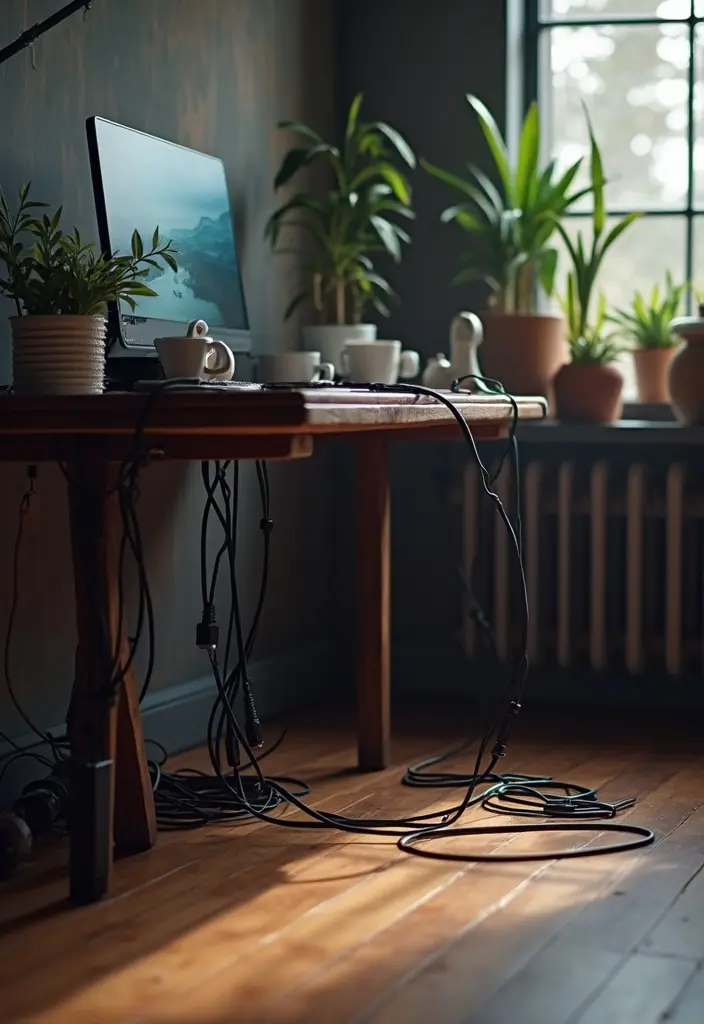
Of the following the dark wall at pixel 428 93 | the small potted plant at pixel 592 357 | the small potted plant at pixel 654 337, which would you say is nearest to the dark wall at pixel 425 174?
the dark wall at pixel 428 93

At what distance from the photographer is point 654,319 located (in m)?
3.91

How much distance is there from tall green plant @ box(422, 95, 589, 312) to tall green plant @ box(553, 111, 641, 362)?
5 cm

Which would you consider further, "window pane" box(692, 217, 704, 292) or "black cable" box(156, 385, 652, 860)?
"window pane" box(692, 217, 704, 292)

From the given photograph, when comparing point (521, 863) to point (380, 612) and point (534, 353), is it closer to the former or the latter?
point (380, 612)

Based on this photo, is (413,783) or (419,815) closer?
(419,815)

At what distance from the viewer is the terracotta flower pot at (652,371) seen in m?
3.93

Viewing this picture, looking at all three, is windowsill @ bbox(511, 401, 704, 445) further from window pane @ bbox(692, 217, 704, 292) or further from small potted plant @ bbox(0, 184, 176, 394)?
small potted plant @ bbox(0, 184, 176, 394)

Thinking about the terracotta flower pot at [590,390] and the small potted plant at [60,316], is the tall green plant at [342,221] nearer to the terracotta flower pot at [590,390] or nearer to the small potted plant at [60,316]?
the terracotta flower pot at [590,390]

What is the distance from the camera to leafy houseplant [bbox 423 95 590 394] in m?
3.83

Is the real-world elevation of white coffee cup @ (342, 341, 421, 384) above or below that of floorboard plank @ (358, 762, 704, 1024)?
above

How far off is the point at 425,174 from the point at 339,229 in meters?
0.49

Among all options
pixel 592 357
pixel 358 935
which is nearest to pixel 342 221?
pixel 592 357

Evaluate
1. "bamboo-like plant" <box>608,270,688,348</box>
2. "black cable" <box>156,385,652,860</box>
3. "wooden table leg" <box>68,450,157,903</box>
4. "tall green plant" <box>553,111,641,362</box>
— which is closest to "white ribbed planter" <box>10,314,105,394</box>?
"wooden table leg" <box>68,450,157,903</box>

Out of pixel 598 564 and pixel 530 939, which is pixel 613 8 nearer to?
pixel 598 564
